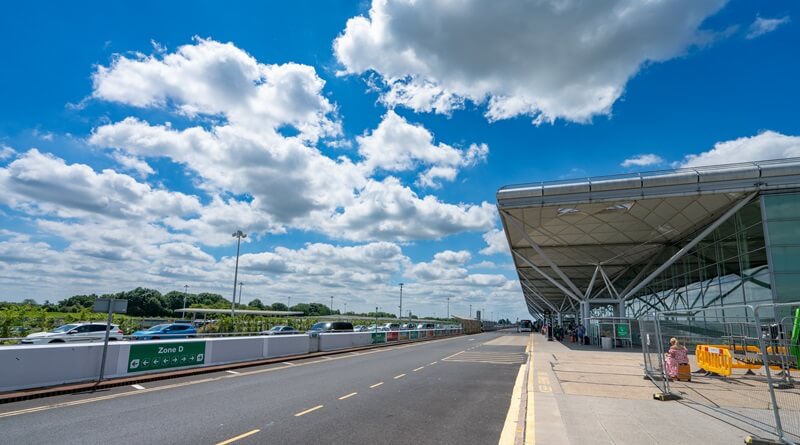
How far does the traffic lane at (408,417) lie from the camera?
725 cm

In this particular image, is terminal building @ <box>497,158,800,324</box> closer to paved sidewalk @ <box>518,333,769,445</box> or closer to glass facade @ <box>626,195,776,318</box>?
glass facade @ <box>626,195,776,318</box>

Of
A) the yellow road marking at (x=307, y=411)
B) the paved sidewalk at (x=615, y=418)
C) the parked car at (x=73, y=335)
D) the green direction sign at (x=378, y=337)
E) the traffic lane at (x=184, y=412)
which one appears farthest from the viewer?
the green direction sign at (x=378, y=337)

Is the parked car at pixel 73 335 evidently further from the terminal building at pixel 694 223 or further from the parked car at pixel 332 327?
the terminal building at pixel 694 223

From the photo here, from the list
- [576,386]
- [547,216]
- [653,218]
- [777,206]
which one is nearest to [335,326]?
[547,216]

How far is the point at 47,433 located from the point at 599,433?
9119 mm

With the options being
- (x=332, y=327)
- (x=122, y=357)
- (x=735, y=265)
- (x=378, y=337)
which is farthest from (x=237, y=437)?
(x=332, y=327)

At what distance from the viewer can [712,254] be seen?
30438 millimetres

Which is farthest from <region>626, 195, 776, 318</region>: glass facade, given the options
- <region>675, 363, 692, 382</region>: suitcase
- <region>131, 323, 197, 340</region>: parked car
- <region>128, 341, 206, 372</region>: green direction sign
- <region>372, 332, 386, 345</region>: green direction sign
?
<region>131, 323, 197, 340</region>: parked car

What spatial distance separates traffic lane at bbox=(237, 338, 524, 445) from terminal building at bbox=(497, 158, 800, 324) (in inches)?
428

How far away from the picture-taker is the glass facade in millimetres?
23531

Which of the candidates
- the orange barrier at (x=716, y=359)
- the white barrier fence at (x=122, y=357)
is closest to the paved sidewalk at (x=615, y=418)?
Answer: the orange barrier at (x=716, y=359)

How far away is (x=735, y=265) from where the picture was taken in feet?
88.3

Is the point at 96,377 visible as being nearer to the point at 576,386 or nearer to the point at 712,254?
the point at 576,386

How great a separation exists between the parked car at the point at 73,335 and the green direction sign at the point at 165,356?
9.39m
